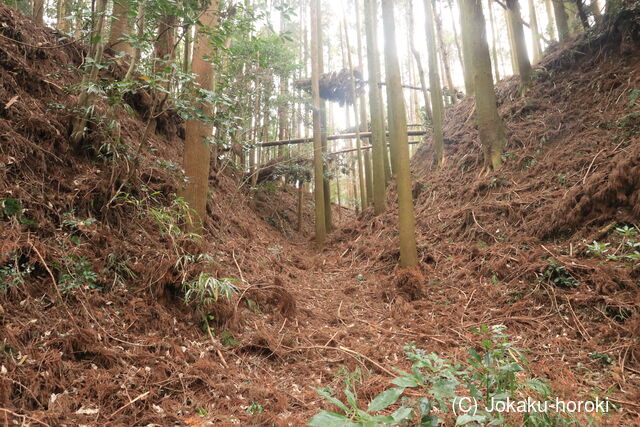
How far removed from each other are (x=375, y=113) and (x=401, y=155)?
15.3 feet

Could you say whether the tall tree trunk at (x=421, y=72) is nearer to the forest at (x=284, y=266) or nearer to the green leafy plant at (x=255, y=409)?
the forest at (x=284, y=266)

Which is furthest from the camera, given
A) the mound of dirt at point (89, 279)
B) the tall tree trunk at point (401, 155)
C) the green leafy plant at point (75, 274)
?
the tall tree trunk at point (401, 155)

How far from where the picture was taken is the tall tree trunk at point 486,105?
709 cm

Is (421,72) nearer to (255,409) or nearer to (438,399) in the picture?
(255,409)

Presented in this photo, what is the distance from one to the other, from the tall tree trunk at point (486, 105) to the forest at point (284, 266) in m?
0.04

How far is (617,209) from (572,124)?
9.57 feet

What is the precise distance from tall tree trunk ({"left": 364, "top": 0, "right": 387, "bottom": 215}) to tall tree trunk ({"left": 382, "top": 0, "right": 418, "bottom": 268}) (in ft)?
12.4

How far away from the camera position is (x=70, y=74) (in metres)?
4.96

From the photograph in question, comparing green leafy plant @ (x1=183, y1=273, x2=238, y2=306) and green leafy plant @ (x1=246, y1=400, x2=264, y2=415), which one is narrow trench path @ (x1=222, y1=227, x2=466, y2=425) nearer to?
green leafy plant @ (x1=246, y1=400, x2=264, y2=415)

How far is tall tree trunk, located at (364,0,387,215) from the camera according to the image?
9.23 m

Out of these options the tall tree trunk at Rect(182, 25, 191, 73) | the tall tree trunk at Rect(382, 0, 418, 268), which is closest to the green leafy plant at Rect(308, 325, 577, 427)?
the tall tree trunk at Rect(382, 0, 418, 268)

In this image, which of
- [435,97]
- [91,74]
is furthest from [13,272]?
[435,97]

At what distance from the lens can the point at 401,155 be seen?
558 centimetres

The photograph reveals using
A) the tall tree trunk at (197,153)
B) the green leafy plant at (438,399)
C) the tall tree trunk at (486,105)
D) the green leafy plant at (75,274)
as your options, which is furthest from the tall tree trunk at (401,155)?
the green leafy plant at (75,274)
